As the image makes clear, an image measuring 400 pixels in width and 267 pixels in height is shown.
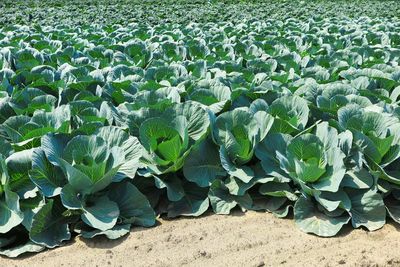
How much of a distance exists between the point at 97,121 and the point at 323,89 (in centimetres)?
201

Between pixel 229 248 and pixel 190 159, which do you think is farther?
pixel 190 159

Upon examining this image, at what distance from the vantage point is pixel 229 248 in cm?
297

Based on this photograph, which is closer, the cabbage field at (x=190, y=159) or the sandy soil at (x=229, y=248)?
the sandy soil at (x=229, y=248)

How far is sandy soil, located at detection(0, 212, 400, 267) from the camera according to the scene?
9.37ft

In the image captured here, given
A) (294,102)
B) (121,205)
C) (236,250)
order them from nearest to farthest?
(236,250), (121,205), (294,102)

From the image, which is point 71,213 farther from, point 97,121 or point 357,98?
point 357,98

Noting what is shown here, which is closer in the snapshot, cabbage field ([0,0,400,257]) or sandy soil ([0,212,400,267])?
sandy soil ([0,212,400,267])

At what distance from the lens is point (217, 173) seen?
138 inches

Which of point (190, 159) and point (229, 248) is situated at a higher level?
point (190, 159)

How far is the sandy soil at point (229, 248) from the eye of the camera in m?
2.86

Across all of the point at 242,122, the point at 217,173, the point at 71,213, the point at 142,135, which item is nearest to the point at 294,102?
the point at 242,122

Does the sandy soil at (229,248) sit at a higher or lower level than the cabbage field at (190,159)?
lower

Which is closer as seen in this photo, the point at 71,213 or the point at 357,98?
the point at 71,213

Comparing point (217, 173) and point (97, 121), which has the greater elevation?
point (97, 121)
